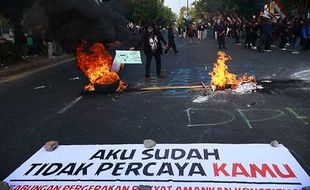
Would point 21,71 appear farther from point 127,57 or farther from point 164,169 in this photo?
point 164,169

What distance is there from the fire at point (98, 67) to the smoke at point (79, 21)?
45 centimetres

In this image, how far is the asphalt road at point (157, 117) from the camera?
5.36 meters

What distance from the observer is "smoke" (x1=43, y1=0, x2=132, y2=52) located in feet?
33.9

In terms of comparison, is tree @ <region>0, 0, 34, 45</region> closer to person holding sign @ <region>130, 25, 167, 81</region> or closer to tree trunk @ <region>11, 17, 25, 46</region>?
tree trunk @ <region>11, 17, 25, 46</region>

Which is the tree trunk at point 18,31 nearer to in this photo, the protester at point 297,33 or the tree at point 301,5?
the protester at point 297,33

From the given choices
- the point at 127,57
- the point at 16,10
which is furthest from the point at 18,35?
the point at 127,57

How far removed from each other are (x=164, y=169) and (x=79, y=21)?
7439 millimetres

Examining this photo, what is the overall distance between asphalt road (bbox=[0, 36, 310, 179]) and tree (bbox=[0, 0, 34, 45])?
37.0ft

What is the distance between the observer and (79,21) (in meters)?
10.4

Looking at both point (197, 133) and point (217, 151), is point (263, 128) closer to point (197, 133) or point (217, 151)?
point (197, 133)

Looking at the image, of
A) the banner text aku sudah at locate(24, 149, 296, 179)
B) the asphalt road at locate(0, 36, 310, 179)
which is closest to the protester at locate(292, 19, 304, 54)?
the asphalt road at locate(0, 36, 310, 179)

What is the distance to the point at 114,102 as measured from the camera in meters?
8.27

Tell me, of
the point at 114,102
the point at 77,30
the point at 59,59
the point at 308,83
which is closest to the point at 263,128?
the point at 114,102

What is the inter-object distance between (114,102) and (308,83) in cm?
502
